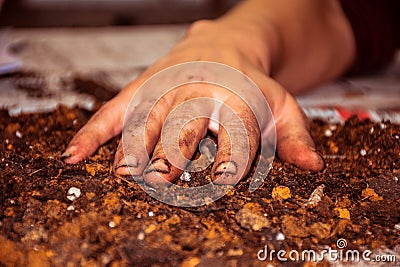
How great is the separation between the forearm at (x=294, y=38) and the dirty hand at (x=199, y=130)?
125mm

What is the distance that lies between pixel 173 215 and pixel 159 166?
8 centimetres

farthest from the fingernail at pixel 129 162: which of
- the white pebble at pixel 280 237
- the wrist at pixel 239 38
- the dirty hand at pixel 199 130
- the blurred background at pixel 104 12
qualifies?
the blurred background at pixel 104 12

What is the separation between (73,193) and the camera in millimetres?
686

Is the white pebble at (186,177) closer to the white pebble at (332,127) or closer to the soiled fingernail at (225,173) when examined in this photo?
the soiled fingernail at (225,173)

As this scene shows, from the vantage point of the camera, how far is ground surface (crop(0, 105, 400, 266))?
0.60 metres

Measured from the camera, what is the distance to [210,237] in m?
0.62

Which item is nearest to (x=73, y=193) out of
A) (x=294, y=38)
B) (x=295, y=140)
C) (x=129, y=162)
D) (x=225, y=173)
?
(x=129, y=162)

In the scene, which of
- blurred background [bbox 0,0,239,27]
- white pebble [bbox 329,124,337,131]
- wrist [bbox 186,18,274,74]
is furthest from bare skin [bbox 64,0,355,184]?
blurred background [bbox 0,0,239,27]

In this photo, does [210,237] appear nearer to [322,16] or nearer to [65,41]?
[322,16]

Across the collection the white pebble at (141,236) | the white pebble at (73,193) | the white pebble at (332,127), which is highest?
the white pebble at (141,236)

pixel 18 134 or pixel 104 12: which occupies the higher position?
pixel 18 134

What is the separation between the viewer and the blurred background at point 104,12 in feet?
7.68

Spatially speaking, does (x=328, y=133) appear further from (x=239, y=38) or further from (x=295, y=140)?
(x=239, y=38)

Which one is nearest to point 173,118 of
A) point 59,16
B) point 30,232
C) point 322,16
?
point 30,232
